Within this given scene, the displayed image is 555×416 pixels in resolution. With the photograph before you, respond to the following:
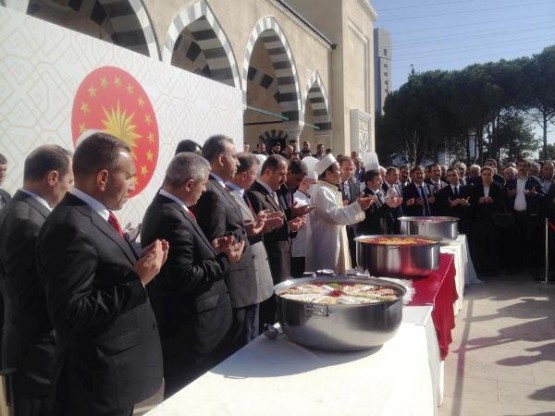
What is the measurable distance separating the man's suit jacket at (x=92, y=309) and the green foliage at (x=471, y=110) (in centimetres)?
2992

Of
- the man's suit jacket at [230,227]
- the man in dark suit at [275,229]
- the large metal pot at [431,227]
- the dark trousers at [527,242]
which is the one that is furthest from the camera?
the dark trousers at [527,242]

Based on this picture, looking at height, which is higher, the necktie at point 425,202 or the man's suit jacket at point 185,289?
the necktie at point 425,202

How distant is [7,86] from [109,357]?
5.77ft

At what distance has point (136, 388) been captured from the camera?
1737 millimetres

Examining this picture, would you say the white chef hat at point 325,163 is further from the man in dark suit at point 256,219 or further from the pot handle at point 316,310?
the pot handle at point 316,310

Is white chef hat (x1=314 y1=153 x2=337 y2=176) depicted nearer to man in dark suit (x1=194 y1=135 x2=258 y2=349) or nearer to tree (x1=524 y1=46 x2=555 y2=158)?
man in dark suit (x1=194 y1=135 x2=258 y2=349)

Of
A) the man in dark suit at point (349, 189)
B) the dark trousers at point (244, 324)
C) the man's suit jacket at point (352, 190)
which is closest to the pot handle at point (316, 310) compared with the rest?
the dark trousers at point (244, 324)

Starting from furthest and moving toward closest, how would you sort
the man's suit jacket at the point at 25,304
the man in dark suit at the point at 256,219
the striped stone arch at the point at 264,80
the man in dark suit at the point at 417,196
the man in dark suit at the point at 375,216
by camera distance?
the striped stone arch at the point at 264,80 < the man in dark suit at the point at 417,196 < the man in dark suit at the point at 375,216 < the man in dark suit at the point at 256,219 < the man's suit jacket at the point at 25,304

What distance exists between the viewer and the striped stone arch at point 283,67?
11887mm

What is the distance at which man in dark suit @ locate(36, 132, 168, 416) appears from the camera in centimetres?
157

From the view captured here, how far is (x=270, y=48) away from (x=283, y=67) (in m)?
0.65

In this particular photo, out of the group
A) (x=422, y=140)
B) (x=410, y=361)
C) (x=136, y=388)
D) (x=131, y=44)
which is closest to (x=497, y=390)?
(x=410, y=361)

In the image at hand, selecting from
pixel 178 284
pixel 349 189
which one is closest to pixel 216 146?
pixel 178 284

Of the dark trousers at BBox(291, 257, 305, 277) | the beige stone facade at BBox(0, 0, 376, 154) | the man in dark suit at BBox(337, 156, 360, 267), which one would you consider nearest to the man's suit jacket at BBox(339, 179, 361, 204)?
the man in dark suit at BBox(337, 156, 360, 267)
